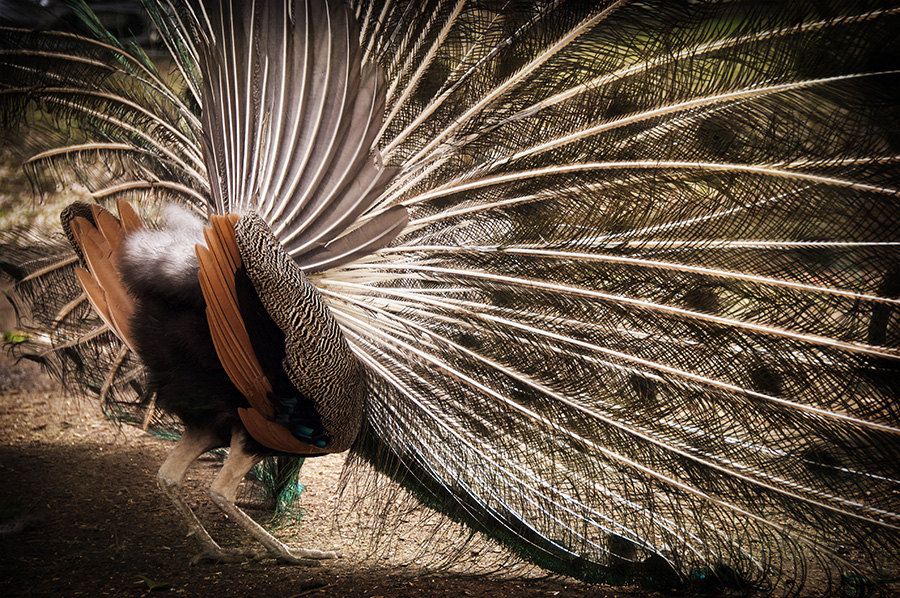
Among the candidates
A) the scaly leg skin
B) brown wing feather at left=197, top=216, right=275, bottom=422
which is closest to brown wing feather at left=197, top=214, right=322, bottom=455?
brown wing feather at left=197, top=216, right=275, bottom=422

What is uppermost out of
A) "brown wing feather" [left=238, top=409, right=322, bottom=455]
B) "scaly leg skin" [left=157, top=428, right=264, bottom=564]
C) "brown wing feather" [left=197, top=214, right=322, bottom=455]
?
"brown wing feather" [left=197, top=214, right=322, bottom=455]

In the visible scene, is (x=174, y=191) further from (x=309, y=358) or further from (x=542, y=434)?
(x=542, y=434)

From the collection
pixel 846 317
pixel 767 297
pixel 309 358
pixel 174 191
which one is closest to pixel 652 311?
pixel 767 297

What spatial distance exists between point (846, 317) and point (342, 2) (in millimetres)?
2448

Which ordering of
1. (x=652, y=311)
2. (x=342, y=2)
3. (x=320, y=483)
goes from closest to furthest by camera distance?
(x=652, y=311) < (x=342, y=2) < (x=320, y=483)

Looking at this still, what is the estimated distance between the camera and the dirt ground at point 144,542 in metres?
2.28

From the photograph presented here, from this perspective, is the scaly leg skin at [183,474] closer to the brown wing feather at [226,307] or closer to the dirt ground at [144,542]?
the dirt ground at [144,542]

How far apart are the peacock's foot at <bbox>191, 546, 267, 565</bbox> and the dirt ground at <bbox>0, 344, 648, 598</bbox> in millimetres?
32

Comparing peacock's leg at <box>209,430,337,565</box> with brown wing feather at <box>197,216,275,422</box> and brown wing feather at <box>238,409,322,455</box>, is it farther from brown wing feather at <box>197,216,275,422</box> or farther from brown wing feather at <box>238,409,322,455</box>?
brown wing feather at <box>197,216,275,422</box>

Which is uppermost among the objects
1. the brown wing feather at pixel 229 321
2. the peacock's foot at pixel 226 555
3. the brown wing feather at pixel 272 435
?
the brown wing feather at pixel 229 321

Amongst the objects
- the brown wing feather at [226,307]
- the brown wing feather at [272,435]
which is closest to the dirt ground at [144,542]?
Answer: the brown wing feather at [272,435]

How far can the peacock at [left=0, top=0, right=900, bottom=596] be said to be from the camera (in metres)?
2.19

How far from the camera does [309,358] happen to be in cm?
218

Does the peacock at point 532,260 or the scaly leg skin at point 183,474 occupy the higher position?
the peacock at point 532,260
